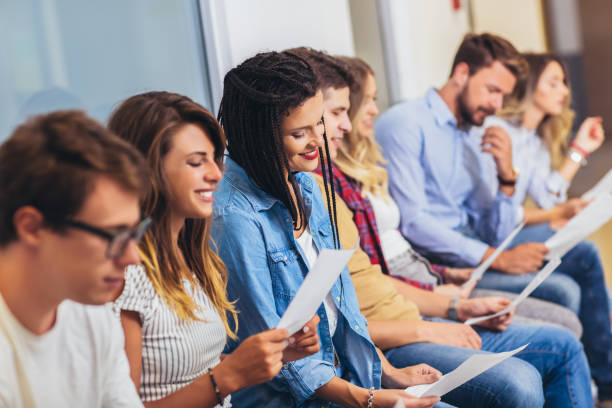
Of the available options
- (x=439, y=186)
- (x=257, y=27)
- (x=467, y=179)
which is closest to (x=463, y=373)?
(x=257, y=27)

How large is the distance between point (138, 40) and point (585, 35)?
6.62m

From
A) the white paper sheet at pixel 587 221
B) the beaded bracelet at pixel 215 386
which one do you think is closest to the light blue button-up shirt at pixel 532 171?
the white paper sheet at pixel 587 221

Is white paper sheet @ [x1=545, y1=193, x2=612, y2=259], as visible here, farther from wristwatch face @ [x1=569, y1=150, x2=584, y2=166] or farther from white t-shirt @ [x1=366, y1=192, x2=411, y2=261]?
wristwatch face @ [x1=569, y1=150, x2=584, y2=166]

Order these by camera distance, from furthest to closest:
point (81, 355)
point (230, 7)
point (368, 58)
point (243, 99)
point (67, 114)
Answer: point (368, 58), point (230, 7), point (243, 99), point (81, 355), point (67, 114)

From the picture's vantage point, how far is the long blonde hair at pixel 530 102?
3.83m

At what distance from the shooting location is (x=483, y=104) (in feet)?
10.3

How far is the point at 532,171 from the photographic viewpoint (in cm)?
379

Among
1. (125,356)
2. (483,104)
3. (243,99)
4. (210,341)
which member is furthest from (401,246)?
(125,356)

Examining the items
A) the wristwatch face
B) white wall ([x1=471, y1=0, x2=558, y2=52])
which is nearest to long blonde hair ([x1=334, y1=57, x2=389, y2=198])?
the wristwatch face

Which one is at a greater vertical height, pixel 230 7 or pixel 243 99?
pixel 230 7

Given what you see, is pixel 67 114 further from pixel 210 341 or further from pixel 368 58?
pixel 368 58

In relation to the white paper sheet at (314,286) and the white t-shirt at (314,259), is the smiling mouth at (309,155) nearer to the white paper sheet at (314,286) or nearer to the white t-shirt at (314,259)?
the white t-shirt at (314,259)

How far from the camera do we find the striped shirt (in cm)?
136

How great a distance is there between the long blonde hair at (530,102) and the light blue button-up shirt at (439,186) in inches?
26.0
